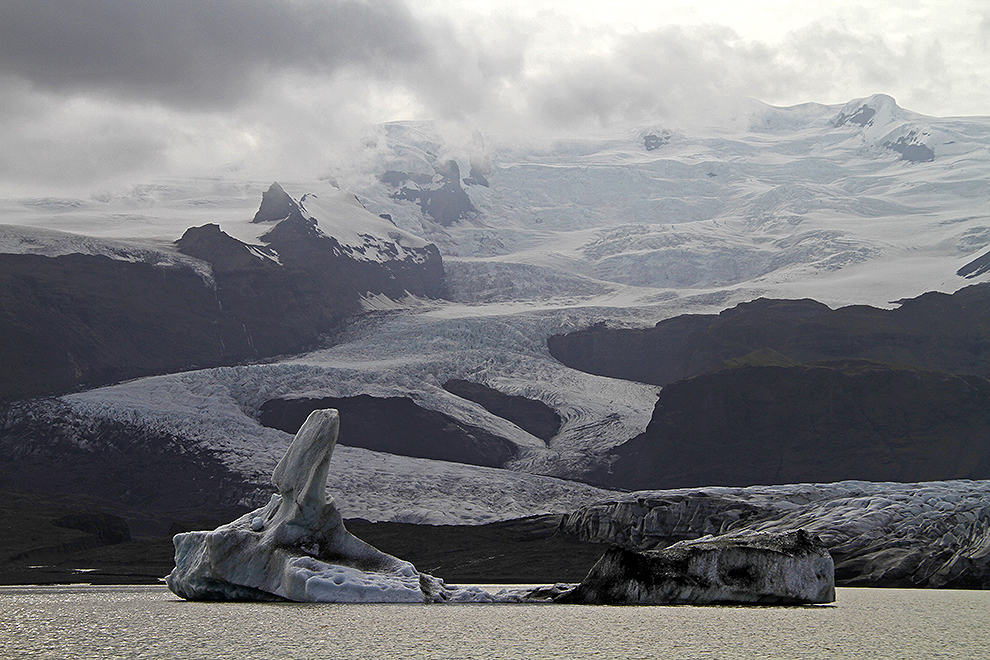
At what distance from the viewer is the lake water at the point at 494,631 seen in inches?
561

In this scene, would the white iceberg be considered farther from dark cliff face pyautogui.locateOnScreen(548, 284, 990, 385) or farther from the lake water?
dark cliff face pyautogui.locateOnScreen(548, 284, 990, 385)

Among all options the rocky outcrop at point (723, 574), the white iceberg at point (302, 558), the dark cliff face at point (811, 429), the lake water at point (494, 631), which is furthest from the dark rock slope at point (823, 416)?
the lake water at point (494, 631)

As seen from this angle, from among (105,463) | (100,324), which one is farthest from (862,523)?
(100,324)

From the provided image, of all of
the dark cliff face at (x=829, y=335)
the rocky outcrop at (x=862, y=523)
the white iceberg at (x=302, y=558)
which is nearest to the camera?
the white iceberg at (x=302, y=558)

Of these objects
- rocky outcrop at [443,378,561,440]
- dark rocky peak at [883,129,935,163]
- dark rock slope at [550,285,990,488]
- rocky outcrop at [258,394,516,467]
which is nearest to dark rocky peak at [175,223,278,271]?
rocky outcrop at [258,394,516,467]

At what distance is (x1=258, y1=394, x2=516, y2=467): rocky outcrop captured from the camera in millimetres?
97438

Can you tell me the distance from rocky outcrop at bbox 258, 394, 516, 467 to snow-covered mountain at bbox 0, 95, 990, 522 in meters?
1.25

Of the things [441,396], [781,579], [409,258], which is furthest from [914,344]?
[781,579]

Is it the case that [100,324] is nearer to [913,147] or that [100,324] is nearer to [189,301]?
[189,301]

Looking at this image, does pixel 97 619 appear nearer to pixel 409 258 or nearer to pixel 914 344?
pixel 914 344

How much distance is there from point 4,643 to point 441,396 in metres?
82.3

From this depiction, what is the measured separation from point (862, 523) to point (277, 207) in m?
118

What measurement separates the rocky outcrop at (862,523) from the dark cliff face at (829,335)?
7141 cm

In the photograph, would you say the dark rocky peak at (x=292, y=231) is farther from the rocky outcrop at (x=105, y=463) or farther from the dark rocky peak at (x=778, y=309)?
the rocky outcrop at (x=105, y=463)
